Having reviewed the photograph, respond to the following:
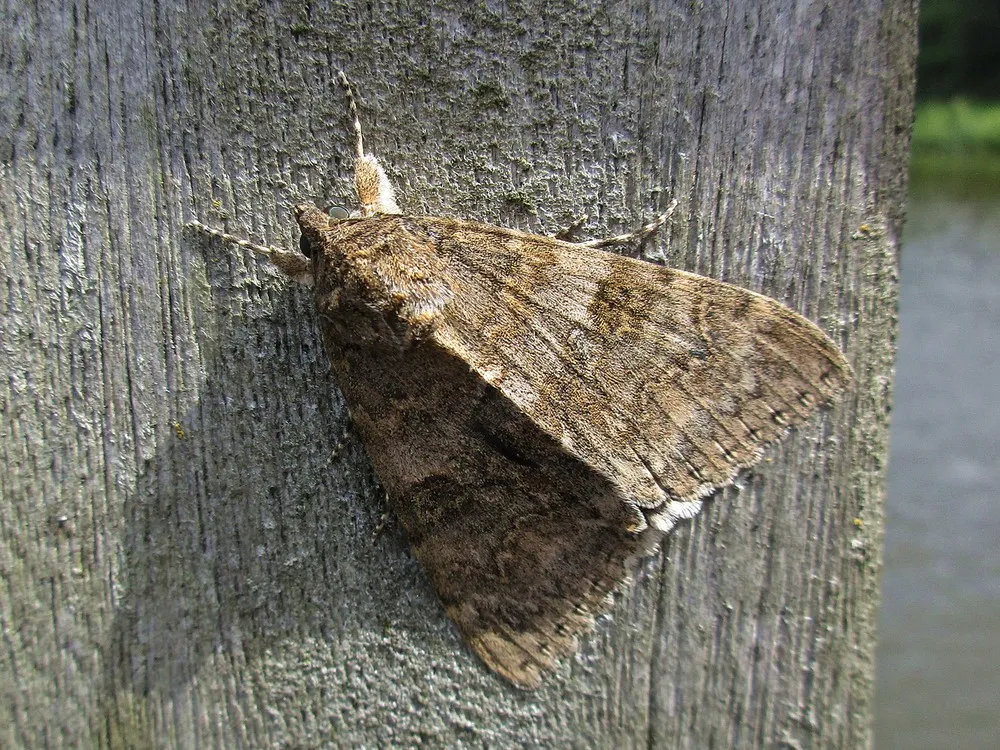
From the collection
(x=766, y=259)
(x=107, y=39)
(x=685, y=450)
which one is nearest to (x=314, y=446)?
(x=685, y=450)

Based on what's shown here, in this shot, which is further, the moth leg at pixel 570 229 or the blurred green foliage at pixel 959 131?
the blurred green foliage at pixel 959 131

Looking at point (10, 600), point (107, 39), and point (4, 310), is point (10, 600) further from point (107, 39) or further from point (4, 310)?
point (107, 39)

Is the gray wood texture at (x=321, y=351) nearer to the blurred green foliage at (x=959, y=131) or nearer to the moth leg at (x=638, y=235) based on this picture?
the moth leg at (x=638, y=235)

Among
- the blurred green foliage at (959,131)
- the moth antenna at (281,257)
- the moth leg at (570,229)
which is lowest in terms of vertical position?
the blurred green foliage at (959,131)

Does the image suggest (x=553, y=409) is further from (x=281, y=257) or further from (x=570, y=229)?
(x=281, y=257)

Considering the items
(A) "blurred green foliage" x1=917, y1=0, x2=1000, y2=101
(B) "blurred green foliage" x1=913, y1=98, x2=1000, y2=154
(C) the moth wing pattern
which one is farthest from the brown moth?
(A) "blurred green foliage" x1=917, y1=0, x2=1000, y2=101

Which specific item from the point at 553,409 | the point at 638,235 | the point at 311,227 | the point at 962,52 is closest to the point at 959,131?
the point at 962,52

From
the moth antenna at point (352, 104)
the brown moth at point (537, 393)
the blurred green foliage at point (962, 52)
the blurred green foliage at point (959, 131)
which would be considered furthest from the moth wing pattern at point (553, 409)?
the blurred green foliage at point (962, 52)

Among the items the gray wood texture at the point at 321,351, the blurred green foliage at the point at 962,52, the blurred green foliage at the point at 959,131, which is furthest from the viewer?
the blurred green foliage at the point at 962,52
